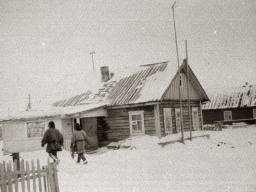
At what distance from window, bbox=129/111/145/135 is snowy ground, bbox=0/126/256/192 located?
2948mm

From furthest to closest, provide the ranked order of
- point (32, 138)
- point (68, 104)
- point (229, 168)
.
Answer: point (68, 104)
point (32, 138)
point (229, 168)

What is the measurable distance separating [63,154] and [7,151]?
22.4ft

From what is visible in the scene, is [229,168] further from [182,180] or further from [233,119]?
[233,119]

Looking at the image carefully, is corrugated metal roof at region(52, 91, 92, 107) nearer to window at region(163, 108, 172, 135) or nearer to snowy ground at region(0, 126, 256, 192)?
window at region(163, 108, 172, 135)

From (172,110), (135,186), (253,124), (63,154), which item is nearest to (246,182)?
(135,186)

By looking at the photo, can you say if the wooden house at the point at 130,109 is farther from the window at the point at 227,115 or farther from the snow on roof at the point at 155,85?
the window at the point at 227,115

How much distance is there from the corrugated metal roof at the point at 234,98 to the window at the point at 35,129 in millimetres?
24554

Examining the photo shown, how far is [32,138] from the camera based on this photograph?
21.2 metres

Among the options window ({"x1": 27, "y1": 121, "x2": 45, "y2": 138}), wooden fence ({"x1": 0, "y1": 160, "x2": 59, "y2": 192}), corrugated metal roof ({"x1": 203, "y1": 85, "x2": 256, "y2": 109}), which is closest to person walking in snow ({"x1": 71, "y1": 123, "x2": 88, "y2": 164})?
wooden fence ({"x1": 0, "y1": 160, "x2": 59, "y2": 192})

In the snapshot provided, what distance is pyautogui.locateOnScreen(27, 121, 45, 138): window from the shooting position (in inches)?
837

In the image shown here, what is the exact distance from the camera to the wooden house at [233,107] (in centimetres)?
3762

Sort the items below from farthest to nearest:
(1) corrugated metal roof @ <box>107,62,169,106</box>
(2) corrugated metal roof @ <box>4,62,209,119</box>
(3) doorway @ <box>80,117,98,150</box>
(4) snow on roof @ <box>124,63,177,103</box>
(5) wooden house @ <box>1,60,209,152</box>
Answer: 1. (3) doorway @ <box>80,117,98,150</box>
2. (2) corrugated metal roof @ <box>4,62,209,119</box>
3. (1) corrugated metal roof @ <box>107,62,169,106</box>
4. (5) wooden house @ <box>1,60,209,152</box>
5. (4) snow on roof @ <box>124,63,177,103</box>

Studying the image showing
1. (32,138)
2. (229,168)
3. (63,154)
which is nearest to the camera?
(229,168)

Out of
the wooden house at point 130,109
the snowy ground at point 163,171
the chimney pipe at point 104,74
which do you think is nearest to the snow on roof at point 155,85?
the wooden house at point 130,109
